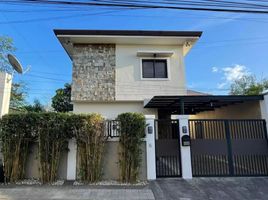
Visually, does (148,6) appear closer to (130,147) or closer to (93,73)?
(130,147)

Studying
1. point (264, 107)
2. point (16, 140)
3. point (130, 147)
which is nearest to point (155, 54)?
point (264, 107)

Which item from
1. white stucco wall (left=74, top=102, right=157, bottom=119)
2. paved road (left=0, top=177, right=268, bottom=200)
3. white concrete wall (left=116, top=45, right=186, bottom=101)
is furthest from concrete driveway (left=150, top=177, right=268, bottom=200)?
white concrete wall (left=116, top=45, right=186, bottom=101)

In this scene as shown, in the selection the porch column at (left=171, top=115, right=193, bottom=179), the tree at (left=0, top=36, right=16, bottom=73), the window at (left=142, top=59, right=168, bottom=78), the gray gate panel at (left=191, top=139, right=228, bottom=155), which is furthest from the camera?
the tree at (left=0, top=36, right=16, bottom=73)

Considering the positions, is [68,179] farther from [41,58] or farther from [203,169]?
[41,58]

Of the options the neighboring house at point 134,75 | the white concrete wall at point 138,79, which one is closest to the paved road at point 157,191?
the neighboring house at point 134,75

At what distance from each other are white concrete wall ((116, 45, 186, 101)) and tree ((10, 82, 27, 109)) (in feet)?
33.2

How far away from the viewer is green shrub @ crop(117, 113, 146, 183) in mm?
7074

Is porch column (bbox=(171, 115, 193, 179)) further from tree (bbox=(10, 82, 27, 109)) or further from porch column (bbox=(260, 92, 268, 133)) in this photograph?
tree (bbox=(10, 82, 27, 109))

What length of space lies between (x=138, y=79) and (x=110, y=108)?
7.94 ft

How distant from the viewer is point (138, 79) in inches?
493

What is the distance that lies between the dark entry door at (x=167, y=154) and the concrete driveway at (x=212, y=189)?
0.47 metres

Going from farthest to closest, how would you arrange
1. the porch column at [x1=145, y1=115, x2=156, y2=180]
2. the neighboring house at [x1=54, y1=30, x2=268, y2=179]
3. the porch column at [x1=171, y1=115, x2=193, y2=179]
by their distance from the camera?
1. the neighboring house at [x1=54, y1=30, x2=268, y2=179]
2. the porch column at [x1=171, y1=115, x2=193, y2=179]
3. the porch column at [x1=145, y1=115, x2=156, y2=180]

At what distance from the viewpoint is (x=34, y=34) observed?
47.2 feet

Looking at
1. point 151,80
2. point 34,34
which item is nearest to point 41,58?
point 34,34
